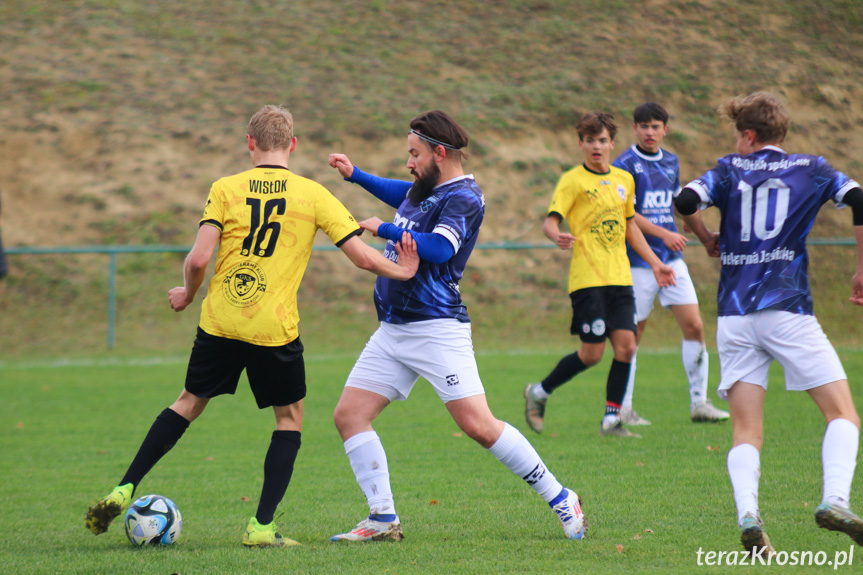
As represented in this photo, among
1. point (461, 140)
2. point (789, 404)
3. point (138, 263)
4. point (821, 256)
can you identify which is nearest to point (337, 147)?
point (138, 263)

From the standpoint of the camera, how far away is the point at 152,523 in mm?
4480

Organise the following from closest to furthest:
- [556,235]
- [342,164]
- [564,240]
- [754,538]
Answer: [754,538] < [342,164] < [564,240] < [556,235]

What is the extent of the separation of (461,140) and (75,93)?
20.5m

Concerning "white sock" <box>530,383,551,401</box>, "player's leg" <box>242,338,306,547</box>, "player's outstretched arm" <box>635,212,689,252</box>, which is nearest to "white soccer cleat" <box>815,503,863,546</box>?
"player's outstretched arm" <box>635,212,689,252</box>

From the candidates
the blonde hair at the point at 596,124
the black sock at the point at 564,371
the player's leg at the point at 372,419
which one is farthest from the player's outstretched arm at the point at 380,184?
→ the black sock at the point at 564,371

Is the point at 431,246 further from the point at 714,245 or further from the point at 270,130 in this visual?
the point at 714,245

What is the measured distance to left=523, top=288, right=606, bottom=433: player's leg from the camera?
283 inches

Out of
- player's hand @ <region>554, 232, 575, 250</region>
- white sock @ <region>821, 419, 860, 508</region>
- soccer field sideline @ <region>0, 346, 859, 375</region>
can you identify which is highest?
player's hand @ <region>554, 232, 575, 250</region>

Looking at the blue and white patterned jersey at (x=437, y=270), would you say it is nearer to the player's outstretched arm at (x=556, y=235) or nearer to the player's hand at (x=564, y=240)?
the player's outstretched arm at (x=556, y=235)

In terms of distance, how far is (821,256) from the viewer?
56.1 ft

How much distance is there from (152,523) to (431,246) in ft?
6.49

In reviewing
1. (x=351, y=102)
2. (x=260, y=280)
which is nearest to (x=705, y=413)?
(x=260, y=280)

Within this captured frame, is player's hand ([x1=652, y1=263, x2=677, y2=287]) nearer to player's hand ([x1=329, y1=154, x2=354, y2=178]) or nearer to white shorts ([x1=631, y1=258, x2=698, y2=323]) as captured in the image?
white shorts ([x1=631, y1=258, x2=698, y2=323])

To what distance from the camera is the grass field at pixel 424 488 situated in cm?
412
